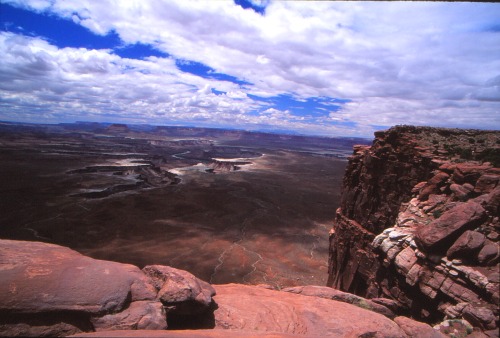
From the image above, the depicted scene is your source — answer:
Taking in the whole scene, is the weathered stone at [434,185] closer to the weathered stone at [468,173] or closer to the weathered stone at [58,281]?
the weathered stone at [468,173]

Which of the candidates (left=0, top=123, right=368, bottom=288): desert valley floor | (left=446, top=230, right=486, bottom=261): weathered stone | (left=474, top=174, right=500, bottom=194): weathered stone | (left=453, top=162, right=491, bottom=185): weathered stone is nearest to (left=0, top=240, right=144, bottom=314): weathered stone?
(left=446, top=230, right=486, bottom=261): weathered stone

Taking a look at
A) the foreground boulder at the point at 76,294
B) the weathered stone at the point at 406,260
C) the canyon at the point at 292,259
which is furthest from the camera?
the weathered stone at the point at 406,260

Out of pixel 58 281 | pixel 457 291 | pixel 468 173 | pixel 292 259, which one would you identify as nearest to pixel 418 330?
pixel 457 291

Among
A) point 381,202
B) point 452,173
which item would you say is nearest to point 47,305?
point 452,173

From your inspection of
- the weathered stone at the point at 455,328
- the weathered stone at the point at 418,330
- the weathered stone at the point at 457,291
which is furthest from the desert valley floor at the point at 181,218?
the weathered stone at the point at 455,328

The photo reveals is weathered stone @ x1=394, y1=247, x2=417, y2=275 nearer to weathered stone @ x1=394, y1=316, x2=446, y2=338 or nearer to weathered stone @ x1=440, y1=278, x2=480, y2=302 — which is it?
weathered stone @ x1=440, y1=278, x2=480, y2=302

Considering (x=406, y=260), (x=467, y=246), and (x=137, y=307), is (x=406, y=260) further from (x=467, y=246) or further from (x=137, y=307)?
(x=137, y=307)
